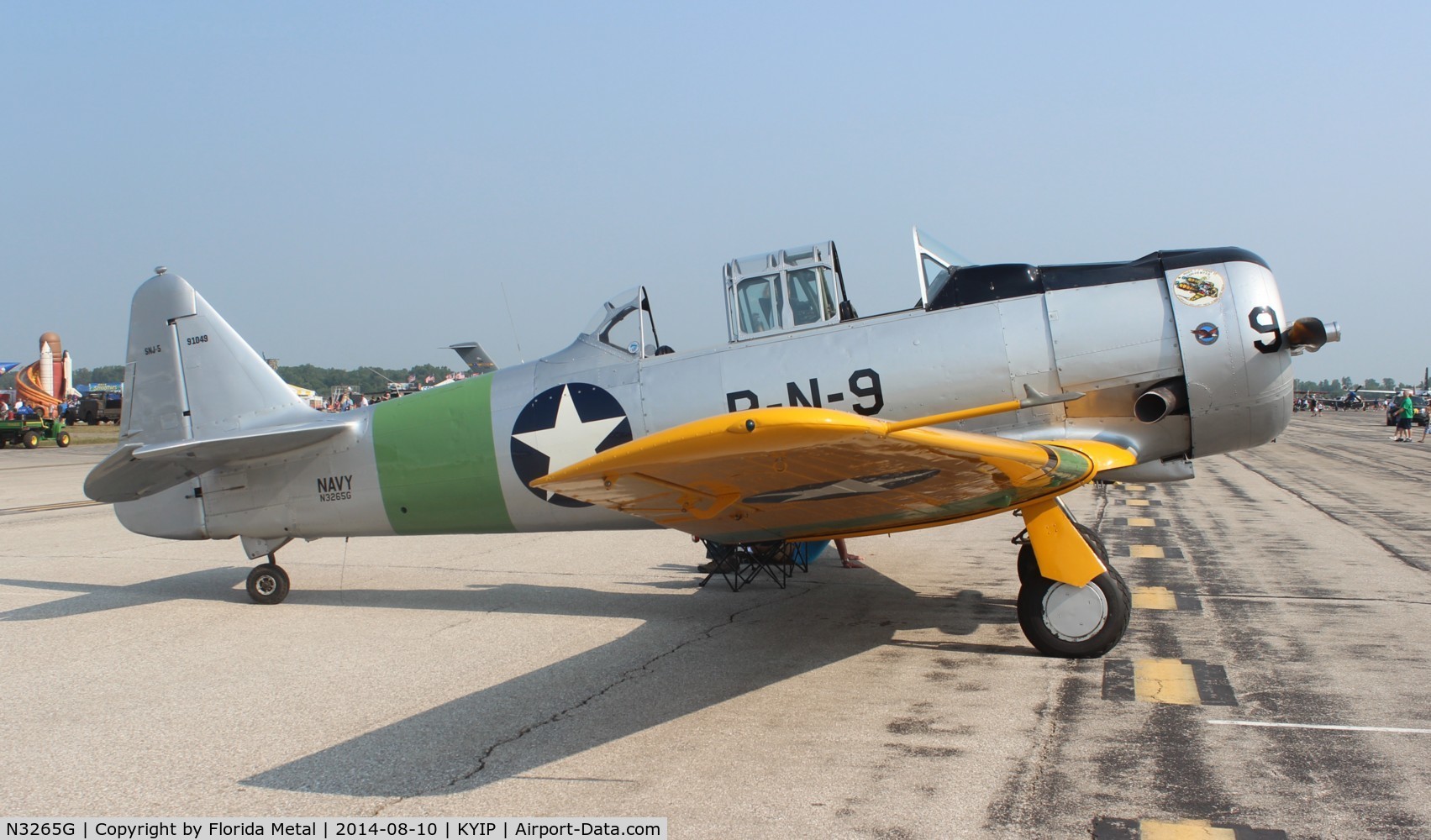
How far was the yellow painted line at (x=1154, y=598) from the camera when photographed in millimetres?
6812

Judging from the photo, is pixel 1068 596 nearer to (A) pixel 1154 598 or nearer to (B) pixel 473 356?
(A) pixel 1154 598

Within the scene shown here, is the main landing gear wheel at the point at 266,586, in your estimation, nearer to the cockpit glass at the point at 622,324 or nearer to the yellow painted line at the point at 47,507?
the cockpit glass at the point at 622,324

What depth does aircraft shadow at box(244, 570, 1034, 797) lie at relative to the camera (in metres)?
4.13

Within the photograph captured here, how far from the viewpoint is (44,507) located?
1576 centimetres

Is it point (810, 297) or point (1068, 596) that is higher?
point (810, 297)

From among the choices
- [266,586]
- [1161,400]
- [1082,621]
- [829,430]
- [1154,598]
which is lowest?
[1154,598]

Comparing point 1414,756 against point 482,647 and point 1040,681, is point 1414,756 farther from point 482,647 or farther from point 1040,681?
point 482,647

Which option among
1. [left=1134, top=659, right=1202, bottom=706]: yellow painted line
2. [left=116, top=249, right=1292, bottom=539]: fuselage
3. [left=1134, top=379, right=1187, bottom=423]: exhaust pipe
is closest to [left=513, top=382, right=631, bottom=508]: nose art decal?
[left=116, top=249, right=1292, bottom=539]: fuselage

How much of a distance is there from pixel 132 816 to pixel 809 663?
11.3ft

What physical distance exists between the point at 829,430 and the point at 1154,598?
4.68 meters

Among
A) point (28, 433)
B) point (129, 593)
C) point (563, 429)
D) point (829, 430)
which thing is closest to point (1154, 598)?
point (563, 429)

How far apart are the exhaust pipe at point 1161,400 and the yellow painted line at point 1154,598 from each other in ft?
5.34

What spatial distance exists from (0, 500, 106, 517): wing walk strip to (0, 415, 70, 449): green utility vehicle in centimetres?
2229

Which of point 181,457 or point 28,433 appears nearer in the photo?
point 181,457
